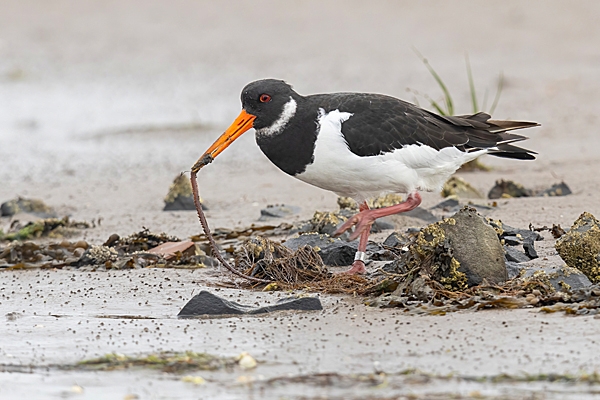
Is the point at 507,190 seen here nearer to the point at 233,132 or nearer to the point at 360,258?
the point at 360,258

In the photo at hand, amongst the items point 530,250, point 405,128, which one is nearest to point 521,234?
point 530,250

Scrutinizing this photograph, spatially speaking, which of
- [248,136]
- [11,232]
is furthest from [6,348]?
[248,136]

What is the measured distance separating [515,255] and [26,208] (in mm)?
5077

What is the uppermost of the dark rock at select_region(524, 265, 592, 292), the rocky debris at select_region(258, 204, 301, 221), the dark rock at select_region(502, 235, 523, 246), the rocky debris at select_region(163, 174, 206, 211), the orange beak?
the orange beak

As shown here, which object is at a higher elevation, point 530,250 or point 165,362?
point 530,250

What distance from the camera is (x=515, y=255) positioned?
5.65 m

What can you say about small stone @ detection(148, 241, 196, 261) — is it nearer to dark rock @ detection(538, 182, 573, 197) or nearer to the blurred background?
the blurred background

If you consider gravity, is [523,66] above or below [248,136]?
above

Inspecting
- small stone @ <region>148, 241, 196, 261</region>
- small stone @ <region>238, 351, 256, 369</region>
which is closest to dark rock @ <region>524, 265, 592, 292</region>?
small stone @ <region>238, 351, 256, 369</region>

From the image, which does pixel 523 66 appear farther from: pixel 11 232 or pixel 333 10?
pixel 11 232

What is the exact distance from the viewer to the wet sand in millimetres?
3895

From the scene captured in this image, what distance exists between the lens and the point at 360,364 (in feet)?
12.7

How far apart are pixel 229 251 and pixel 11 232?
2.37 metres

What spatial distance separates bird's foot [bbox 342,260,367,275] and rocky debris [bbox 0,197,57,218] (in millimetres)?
3954
